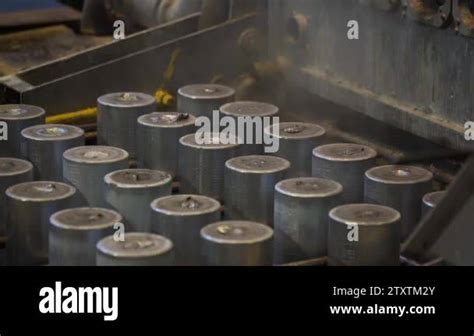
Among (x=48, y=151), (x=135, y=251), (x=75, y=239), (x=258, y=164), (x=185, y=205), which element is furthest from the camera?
(x=48, y=151)

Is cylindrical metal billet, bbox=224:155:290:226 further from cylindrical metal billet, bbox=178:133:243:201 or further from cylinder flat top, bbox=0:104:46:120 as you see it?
cylinder flat top, bbox=0:104:46:120

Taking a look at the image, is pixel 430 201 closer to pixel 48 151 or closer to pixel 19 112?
pixel 48 151

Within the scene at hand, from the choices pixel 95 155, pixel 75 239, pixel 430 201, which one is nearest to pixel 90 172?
pixel 95 155

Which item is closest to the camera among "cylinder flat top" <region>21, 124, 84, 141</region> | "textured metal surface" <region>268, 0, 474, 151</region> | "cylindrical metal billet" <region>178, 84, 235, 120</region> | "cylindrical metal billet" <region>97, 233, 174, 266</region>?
"cylindrical metal billet" <region>97, 233, 174, 266</region>

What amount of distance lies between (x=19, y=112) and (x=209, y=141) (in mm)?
610

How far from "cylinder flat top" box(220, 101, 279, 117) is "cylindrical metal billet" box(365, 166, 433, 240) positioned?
1.66ft

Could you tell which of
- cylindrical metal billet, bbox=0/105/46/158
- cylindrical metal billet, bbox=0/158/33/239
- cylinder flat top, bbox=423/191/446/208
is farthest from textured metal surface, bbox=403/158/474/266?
cylindrical metal billet, bbox=0/105/46/158

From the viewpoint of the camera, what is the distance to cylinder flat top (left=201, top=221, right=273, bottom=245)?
107 inches

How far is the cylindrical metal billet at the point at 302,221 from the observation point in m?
2.93

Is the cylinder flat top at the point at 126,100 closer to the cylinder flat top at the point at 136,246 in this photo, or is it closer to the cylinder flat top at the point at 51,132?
the cylinder flat top at the point at 51,132

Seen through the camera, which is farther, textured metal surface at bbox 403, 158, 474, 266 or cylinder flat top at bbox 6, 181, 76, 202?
cylinder flat top at bbox 6, 181, 76, 202

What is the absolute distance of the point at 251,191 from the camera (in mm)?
3076
